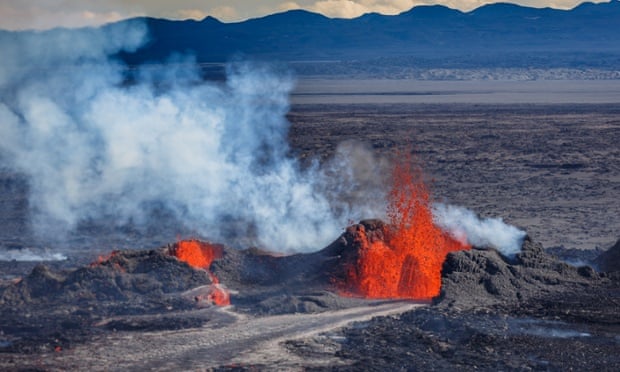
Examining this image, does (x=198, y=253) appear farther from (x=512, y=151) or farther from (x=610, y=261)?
(x=512, y=151)

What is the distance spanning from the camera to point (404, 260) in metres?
22.4

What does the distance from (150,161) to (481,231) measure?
15.7 meters

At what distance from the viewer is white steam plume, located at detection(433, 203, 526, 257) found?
2392cm

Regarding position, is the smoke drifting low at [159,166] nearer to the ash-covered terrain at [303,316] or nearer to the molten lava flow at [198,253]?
the ash-covered terrain at [303,316]

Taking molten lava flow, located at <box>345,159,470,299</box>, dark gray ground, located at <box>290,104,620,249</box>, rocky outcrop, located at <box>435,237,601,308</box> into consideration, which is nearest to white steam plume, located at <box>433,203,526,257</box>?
molten lava flow, located at <box>345,159,470,299</box>

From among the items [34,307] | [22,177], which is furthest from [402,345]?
[22,177]

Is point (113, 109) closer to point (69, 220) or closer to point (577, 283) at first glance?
point (69, 220)

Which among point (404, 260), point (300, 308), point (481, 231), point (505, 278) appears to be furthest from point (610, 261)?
point (300, 308)

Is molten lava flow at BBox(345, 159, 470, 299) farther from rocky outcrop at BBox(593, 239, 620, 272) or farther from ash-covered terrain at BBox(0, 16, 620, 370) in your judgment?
rocky outcrop at BBox(593, 239, 620, 272)

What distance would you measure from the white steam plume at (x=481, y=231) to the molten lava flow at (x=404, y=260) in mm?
516

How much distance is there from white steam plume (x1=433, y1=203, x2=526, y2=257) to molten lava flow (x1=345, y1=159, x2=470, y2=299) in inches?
20.3

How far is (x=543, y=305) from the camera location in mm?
20766

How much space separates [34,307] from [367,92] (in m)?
92.0

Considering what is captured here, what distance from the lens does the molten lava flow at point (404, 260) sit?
22.1 metres
